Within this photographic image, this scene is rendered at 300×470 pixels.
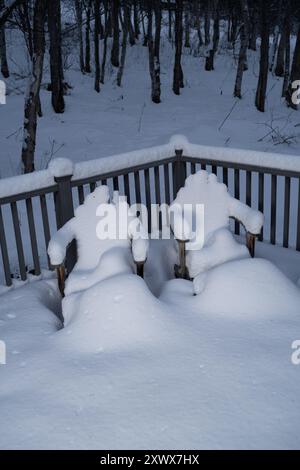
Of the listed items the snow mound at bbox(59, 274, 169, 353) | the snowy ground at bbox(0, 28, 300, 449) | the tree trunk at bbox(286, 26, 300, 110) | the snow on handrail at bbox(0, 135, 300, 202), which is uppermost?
the tree trunk at bbox(286, 26, 300, 110)

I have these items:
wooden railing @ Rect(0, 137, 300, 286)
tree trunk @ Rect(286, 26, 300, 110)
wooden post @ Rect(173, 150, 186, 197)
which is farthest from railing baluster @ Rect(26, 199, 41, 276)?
tree trunk @ Rect(286, 26, 300, 110)

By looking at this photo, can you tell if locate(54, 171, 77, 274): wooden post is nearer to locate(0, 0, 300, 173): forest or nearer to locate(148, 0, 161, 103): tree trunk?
locate(0, 0, 300, 173): forest

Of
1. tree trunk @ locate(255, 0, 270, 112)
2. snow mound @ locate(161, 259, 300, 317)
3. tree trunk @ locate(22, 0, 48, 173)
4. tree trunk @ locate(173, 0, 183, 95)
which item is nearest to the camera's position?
snow mound @ locate(161, 259, 300, 317)

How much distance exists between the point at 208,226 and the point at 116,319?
1655 millimetres

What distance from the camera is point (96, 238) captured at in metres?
4.09

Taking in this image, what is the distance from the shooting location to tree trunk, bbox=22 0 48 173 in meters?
6.01

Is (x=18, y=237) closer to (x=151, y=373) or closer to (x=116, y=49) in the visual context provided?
(x=151, y=373)

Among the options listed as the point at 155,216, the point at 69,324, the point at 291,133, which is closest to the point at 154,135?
the point at 291,133

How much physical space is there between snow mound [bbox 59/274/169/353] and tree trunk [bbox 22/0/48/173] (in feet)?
13.1

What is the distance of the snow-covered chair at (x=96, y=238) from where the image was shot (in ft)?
12.4

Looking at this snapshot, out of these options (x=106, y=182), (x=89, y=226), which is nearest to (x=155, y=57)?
(x=106, y=182)

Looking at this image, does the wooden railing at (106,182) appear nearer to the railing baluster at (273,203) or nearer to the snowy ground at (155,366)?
the railing baluster at (273,203)

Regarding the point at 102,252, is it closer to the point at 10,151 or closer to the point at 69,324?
the point at 69,324

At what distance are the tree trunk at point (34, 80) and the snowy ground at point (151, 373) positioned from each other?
3.74 m
